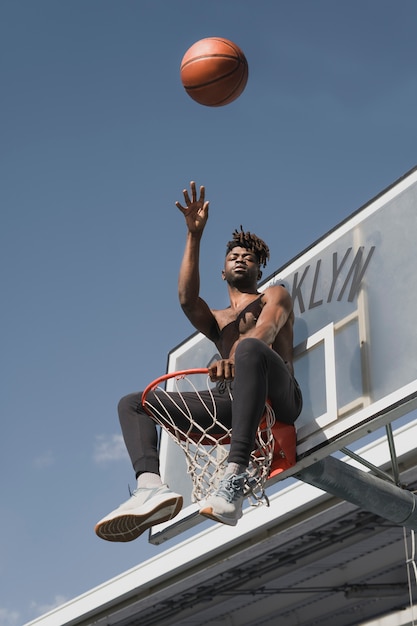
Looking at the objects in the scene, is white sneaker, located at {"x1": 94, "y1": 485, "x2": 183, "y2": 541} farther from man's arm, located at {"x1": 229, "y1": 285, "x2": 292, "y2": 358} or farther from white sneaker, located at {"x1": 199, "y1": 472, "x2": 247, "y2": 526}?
man's arm, located at {"x1": 229, "y1": 285, "x2": 292, "y2": 358}

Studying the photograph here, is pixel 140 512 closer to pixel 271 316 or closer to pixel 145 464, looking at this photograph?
pixel 145 464

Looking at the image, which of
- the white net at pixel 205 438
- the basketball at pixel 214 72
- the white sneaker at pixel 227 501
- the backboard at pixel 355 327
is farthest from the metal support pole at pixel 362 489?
the basketball at pixel 214 72

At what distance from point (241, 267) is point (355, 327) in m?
0.89

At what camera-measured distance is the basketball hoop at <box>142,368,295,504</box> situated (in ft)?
19.7

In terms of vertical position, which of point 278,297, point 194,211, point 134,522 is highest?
Answer: point 194,211

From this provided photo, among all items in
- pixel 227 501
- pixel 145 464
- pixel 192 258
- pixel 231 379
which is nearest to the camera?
pixel 227 501

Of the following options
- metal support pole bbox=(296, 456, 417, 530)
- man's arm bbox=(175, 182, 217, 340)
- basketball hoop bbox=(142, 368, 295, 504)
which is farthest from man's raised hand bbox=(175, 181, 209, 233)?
metal support pole bbox=(296, 456, 417, 530)

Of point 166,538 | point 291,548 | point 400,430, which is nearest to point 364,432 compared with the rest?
point 166,538

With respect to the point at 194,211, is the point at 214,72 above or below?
above

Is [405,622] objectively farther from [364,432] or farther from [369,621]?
[364,432]

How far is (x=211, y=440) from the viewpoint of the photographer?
6.45m

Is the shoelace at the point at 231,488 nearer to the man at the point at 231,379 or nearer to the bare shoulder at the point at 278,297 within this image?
the man at the point at 231,379

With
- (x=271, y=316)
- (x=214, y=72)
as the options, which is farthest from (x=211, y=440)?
(x=214, y=72)

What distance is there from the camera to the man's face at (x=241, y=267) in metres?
6.91
